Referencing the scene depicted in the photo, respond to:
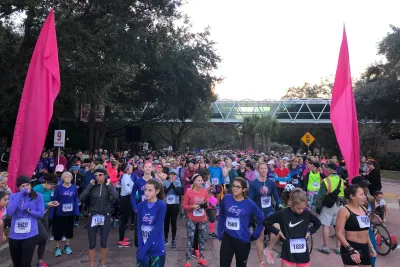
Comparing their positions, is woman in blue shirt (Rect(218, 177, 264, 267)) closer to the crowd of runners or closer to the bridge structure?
the crowd of runners

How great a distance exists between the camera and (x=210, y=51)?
24.7 metres

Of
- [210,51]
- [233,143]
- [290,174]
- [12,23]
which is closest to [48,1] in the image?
[12,23]

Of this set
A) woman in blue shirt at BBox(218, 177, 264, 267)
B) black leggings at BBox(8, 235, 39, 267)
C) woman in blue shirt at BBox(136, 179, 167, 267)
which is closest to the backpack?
woman in blue shirt at BBox(218, 177, 264, 267)

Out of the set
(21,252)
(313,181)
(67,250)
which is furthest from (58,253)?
(313,181)

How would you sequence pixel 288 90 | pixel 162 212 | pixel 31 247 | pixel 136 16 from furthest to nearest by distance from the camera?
pixel 288 90 → pixel 136 16 → pixel 31 247 → pixel 162 212

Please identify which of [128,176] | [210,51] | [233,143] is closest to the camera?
[128,176]

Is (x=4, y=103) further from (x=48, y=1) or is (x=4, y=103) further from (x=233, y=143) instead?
(x=233, y=143)

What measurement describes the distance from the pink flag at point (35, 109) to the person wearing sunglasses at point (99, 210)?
105 cm

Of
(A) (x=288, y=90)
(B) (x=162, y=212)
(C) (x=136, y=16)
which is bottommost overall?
(B) (x=162, y=212)

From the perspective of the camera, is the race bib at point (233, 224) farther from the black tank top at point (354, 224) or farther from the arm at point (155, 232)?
the black tank top at point (354, 224)

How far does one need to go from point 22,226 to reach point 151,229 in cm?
190

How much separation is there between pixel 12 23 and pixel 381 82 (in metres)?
26.9

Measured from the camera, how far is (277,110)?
55.8 meters

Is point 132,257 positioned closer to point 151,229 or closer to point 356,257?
point 151,229
